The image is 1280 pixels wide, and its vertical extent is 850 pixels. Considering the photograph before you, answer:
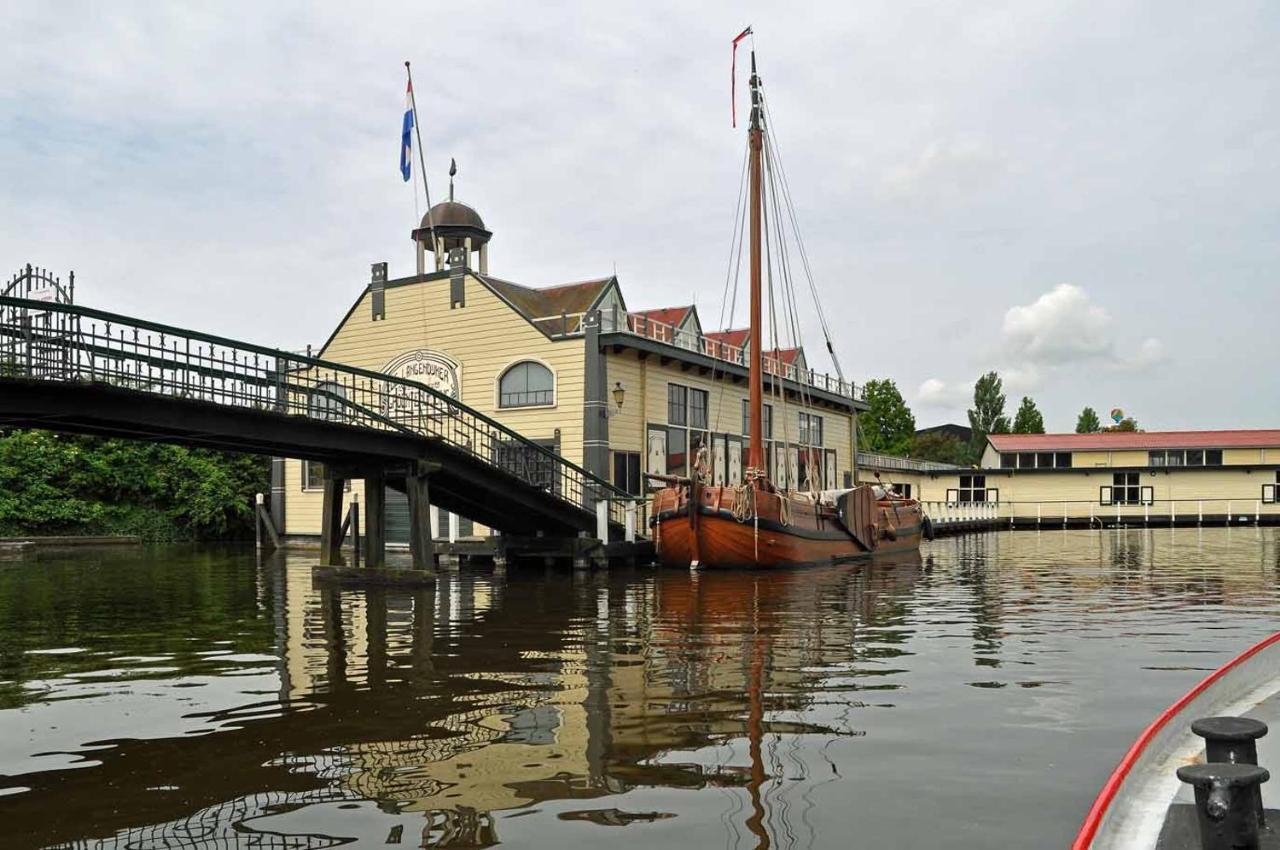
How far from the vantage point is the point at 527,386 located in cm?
3356

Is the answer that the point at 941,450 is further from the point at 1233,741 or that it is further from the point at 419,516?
the point at 1233,741

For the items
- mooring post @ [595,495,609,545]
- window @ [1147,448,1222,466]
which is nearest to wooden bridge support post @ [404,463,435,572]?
mooring post @ [595,495,609,545]

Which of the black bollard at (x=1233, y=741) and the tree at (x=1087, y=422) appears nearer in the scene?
the black bollard at (x=1233, y=741)

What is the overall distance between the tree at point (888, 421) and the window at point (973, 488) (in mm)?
9807

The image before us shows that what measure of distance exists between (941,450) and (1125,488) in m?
26.2

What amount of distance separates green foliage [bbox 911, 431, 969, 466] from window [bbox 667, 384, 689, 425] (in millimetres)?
54449

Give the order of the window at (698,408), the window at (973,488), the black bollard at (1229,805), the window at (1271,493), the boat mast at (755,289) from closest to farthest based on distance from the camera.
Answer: the black bollard at (1229,805) < the boat mast at (755,289) < the window at (698,408) < the window at (1271,493) < the window at (973,488)

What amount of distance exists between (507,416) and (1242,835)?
1206 inches

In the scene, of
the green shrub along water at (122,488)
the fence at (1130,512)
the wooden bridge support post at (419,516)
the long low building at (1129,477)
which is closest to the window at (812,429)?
the long low building at (1129,477)

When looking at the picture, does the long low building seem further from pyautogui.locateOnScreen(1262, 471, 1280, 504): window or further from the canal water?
the canal water

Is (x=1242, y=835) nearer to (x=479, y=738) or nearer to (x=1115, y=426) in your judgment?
(x=479, y=738)

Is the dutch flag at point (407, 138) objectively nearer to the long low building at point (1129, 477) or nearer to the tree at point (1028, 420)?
the long low building at point (1129, 477)

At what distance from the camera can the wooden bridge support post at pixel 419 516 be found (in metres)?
23.5

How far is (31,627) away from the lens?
15438 mm
